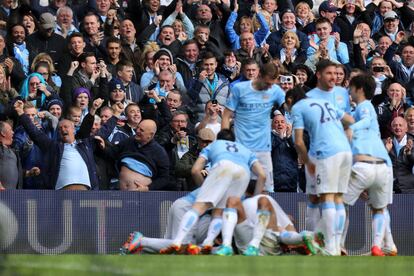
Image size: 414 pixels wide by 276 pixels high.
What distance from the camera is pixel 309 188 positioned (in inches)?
600

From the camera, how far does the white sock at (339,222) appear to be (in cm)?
1474

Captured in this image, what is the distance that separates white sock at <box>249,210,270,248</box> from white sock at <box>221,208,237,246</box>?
25 cm

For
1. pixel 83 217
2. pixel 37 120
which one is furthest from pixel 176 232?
pixel 37 120

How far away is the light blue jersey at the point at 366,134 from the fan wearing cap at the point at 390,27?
322 inches

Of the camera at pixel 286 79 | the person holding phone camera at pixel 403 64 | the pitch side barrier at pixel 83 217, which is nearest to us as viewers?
the pitch side barrier at pixel 83 217

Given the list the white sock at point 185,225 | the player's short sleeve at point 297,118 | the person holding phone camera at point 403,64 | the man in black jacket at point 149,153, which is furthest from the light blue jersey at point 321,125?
the person holding phone camera at point 403,64

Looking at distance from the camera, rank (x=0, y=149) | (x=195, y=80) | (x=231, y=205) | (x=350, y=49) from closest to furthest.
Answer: (x=231, y=205)
(x=0, y=149)
(x=195, y=80)
(x=350, y=49)

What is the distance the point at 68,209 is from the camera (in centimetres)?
1678

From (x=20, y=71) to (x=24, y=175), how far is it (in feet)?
7.29

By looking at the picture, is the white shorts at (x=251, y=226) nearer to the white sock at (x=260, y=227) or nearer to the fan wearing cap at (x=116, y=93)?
the white sock at (x=260, y=227)

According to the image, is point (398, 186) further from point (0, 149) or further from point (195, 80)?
point (0, 149)

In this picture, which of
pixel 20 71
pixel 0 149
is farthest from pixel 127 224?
pixel 20 71

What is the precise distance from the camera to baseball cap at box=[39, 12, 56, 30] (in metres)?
19.8

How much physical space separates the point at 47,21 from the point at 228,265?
892cm
